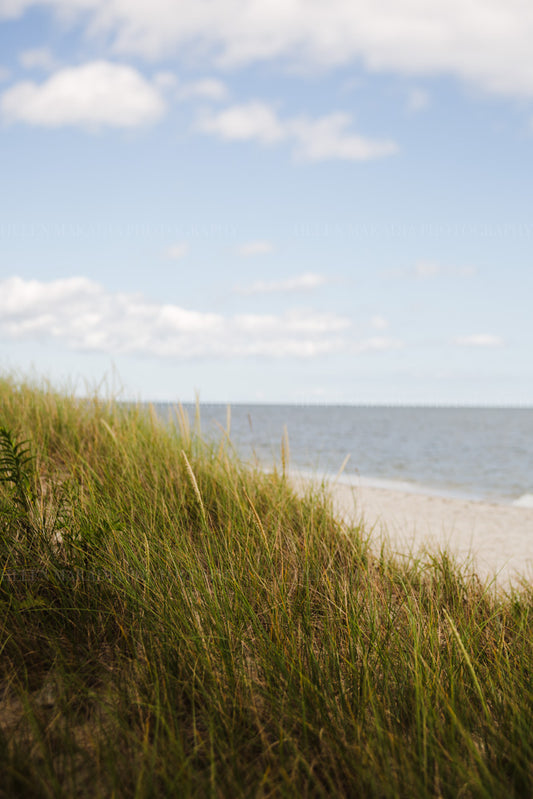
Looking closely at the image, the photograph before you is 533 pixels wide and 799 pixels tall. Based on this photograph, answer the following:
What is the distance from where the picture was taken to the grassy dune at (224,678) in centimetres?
145

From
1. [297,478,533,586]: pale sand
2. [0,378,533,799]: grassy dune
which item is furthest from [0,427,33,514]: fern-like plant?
[297,478,533,586]: pale sand

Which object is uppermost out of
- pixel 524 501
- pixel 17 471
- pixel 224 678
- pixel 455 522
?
pixel 17 471

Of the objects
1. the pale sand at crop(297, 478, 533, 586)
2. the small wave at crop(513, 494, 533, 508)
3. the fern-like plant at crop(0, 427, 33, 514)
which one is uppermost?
the fern-like plant at crop(0, 427, 33, 514)

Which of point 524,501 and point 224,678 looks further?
point 524,501

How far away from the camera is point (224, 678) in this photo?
1792 millimetres

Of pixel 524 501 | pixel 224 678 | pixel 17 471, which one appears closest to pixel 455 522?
pixel 524 501

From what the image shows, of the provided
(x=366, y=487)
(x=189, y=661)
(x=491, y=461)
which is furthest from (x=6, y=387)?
(x=491, y=461)

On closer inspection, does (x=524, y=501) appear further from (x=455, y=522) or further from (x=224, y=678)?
(x=224, y=678)

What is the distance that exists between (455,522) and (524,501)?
13.1ft

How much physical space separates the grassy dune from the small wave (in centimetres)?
889

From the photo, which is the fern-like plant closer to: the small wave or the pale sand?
the pale sand

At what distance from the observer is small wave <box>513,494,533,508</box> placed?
1125cm

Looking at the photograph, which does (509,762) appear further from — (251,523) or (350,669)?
(251,523)

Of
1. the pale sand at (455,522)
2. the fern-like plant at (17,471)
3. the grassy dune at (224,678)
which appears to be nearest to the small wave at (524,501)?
the pale sand at (455,522)
